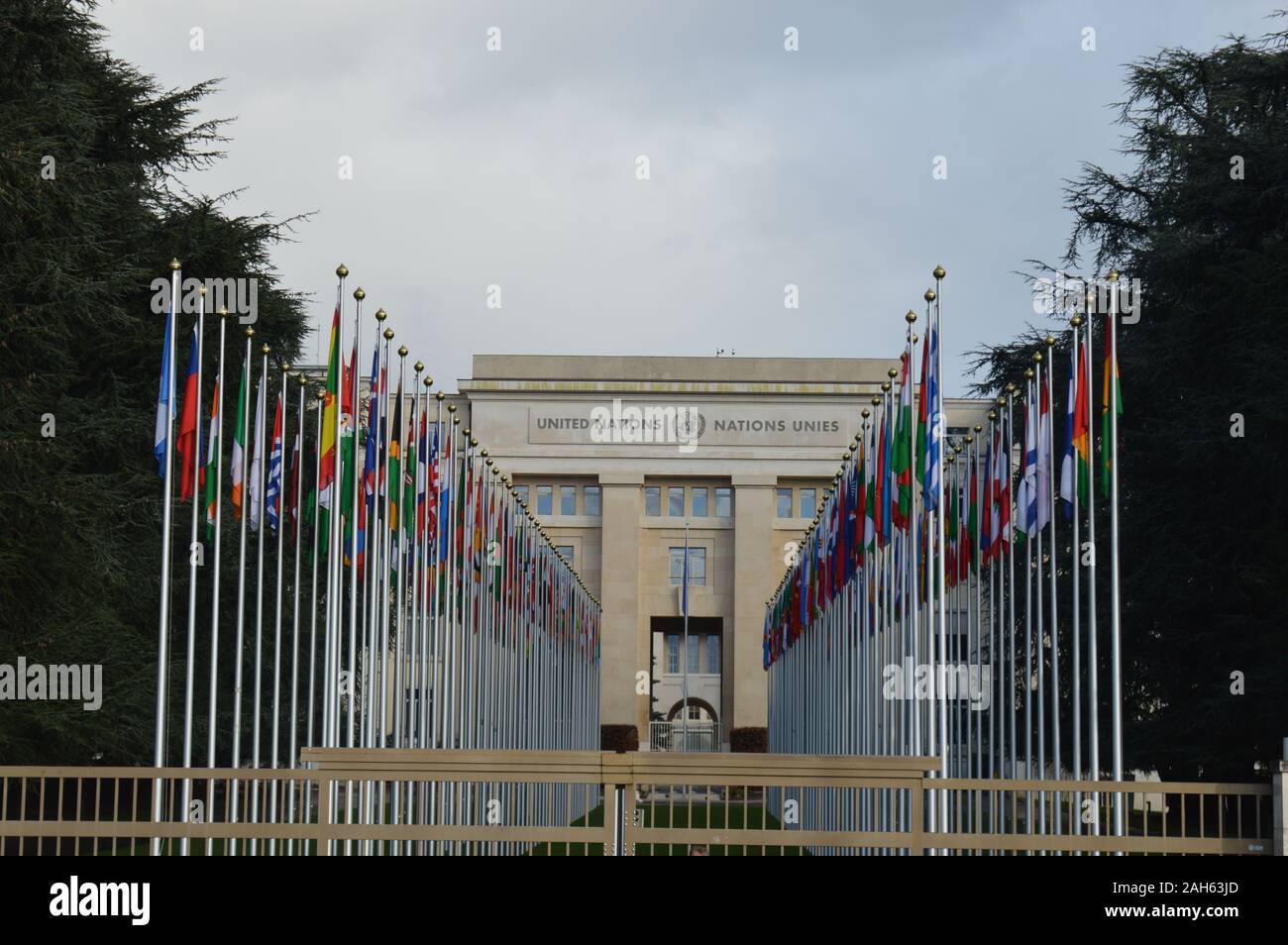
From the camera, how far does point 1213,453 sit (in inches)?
1339

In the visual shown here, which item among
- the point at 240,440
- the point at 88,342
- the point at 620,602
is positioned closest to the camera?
the point at 240,440

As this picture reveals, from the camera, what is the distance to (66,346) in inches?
1389

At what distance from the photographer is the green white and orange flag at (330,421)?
84.9 feet

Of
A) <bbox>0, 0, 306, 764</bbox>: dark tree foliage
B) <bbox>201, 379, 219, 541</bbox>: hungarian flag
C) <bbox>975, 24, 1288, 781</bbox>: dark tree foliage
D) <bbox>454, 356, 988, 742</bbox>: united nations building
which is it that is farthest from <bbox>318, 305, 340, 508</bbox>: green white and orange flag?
<bbox>454, 356, 988, 742</bbox>: united nations building

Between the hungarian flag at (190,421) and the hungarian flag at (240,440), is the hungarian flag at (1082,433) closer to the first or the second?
the hungarian flag at (240,440)

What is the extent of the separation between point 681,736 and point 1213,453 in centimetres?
5095

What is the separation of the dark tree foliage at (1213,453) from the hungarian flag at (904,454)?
748 centimetres

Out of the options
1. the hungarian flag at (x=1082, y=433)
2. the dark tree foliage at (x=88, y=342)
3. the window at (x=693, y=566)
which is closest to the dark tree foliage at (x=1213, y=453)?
the hungarian flag at (x=1082, y=433)

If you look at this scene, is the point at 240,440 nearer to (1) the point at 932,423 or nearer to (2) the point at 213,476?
(2) the point at 213,476

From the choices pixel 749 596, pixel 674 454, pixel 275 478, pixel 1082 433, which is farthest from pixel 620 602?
pixel 1082 433
